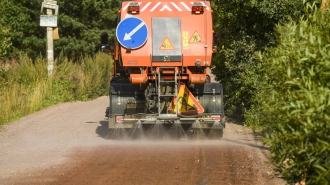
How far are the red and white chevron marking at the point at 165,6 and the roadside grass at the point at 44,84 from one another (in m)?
5.80

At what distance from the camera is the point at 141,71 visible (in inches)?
556

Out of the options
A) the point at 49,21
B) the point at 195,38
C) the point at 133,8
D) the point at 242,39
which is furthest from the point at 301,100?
the point at 49,21

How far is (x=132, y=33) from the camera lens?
13992 mm

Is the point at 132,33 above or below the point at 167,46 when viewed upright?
above

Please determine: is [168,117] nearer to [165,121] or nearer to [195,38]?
[165,121]

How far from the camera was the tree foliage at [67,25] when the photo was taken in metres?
32.9

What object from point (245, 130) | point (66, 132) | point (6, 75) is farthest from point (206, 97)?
point (6, 75)

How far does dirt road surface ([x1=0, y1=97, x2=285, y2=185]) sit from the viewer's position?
9.75 m

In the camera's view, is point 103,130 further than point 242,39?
No

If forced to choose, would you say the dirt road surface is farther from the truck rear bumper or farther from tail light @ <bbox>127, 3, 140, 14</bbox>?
tail light @ <bbox>127, 3, 140, 14</bbox>

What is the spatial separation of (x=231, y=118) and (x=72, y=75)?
921cm

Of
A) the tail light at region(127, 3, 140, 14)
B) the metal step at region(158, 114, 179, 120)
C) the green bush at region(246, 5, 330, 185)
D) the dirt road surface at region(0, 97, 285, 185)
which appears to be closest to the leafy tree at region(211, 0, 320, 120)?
the dirt road surface at region(0, 97, 285, 185)

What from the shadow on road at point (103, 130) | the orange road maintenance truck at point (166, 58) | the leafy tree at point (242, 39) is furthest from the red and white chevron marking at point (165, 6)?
the shadow on road at point (103, 130)

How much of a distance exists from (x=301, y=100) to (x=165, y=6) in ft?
29.7
